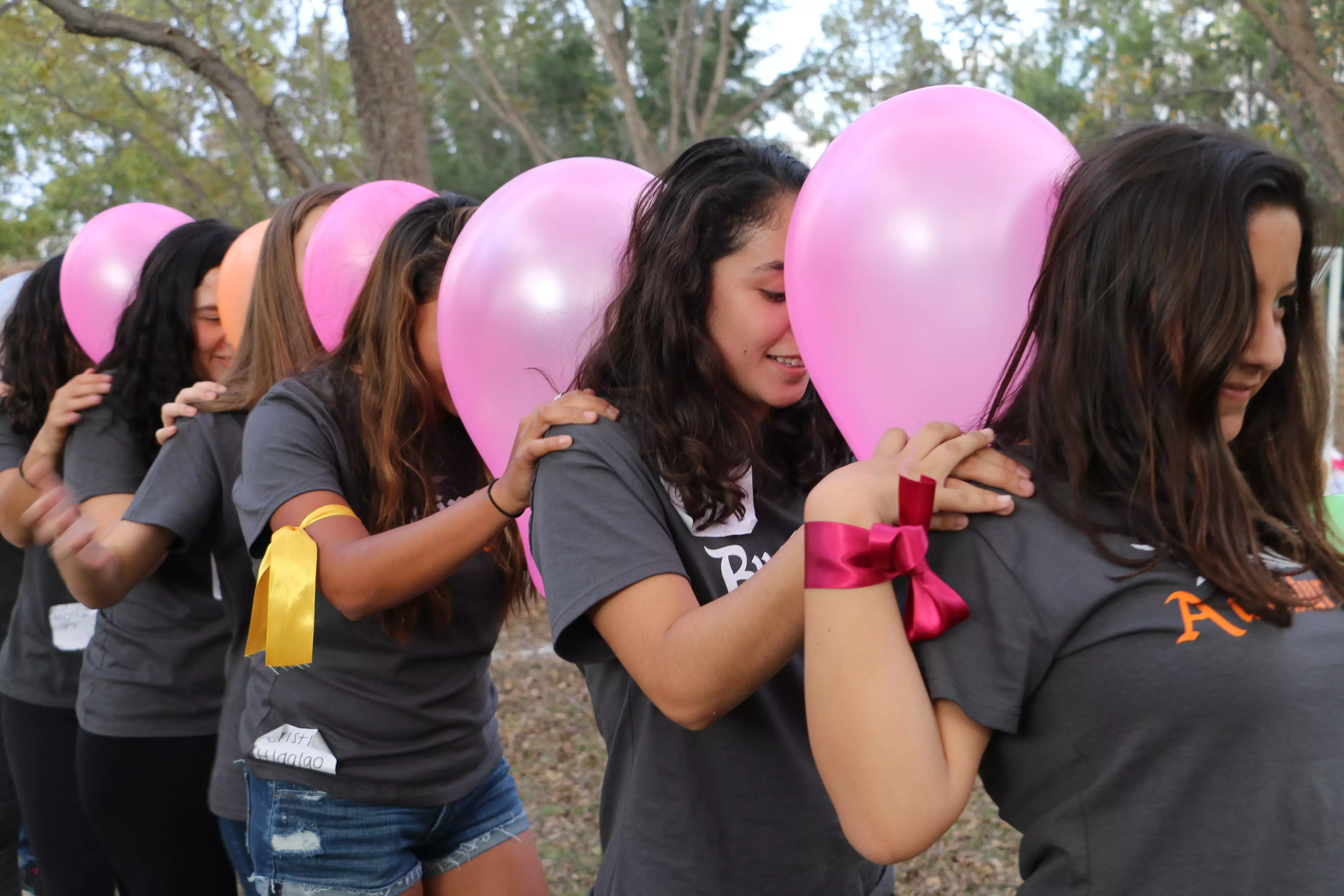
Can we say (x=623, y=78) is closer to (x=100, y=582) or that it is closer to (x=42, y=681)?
(x=42, y=681)

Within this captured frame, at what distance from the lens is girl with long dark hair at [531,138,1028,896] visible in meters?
1.39

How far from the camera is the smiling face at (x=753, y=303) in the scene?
164 cm

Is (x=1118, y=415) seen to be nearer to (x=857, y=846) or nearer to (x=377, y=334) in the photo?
(x=857, y=846)

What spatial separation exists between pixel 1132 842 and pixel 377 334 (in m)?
1.57

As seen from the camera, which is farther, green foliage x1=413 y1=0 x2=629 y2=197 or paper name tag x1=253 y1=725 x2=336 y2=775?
green foliage x1=413 y1=0 x2=629 y2=197

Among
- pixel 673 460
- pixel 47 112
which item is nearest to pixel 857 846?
pixel 673 460

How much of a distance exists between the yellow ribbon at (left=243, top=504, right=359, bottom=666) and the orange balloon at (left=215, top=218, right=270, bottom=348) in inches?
35.9

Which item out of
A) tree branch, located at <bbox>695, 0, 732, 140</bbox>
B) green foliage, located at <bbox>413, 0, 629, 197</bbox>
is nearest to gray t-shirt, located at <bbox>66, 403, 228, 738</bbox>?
tree branch, located at <bbox>695, 0, 732, 140</bbox>

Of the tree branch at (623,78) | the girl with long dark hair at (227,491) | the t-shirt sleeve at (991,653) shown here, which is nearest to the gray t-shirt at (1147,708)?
the t-shirt sleeve at (991,653)

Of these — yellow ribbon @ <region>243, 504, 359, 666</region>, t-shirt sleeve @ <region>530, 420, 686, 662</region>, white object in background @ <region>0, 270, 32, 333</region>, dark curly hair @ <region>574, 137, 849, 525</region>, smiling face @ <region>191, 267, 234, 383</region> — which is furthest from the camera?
white object in background @ <region>0, 270, 32, 333</region>

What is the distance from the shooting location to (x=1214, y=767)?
1095 millimetres

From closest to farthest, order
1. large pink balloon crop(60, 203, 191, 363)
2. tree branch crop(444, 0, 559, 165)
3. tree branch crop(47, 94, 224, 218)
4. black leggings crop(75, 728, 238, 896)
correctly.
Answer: black leggings crop(75, 728, 238, 896)
large pink balloon crop(60, 203, 191, 363)
tree branch crop(444, 0, 559, 165)
tree branch crop(47, 94, 224, 218)

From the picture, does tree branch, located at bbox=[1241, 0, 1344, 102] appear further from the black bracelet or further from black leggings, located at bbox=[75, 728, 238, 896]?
black leggings, located at bbox=[75, 728, 238, 896]

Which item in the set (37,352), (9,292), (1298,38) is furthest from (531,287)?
(1298,38)
